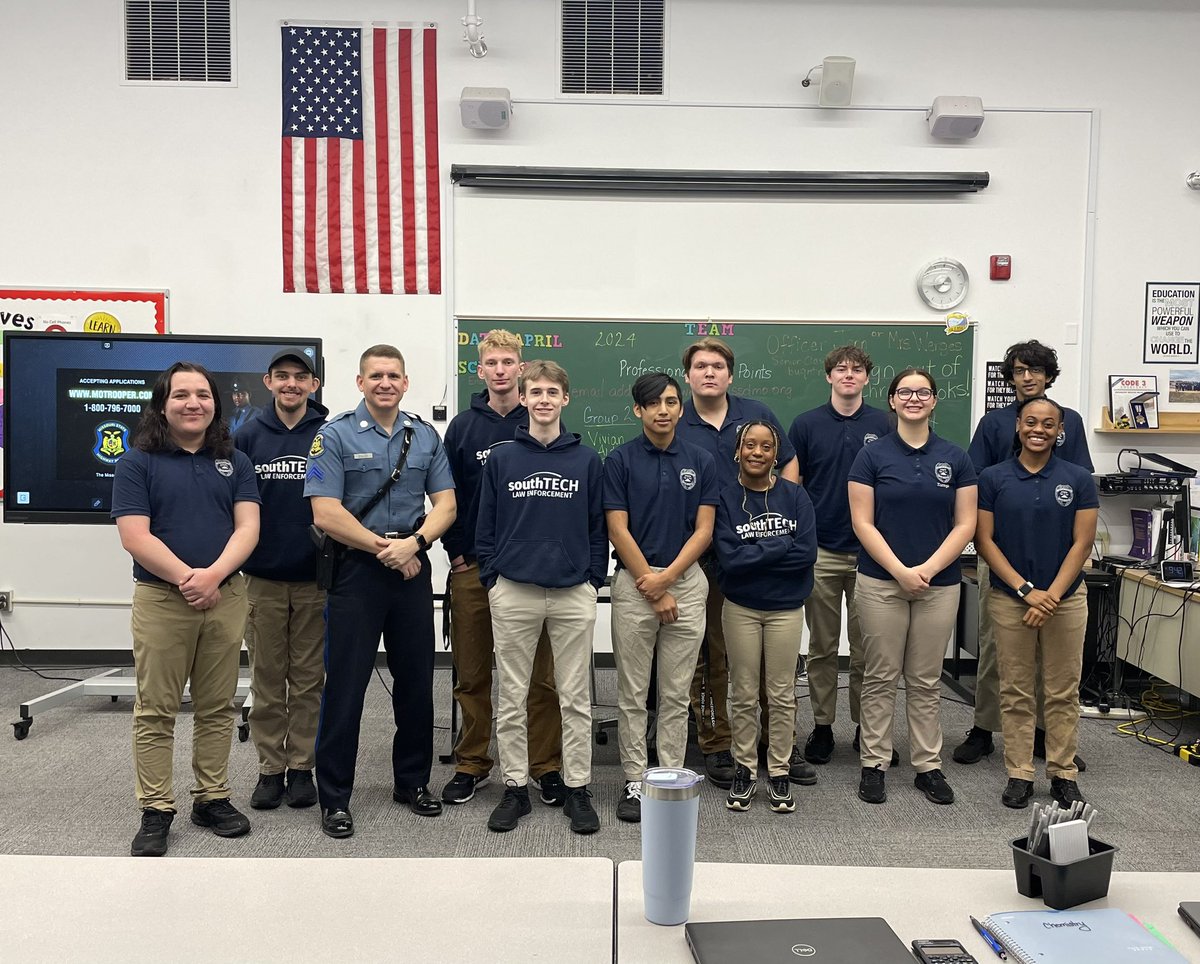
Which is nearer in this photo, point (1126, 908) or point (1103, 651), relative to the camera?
point (1126, 908)

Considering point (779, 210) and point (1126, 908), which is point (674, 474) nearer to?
point (1126, 908)

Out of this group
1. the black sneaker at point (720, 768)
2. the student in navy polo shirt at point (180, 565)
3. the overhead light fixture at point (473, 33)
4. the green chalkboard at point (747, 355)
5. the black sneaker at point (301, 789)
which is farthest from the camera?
the green chalkboard at point (747, 355)

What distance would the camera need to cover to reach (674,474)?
3246 mm

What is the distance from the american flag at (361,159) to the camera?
201 inches

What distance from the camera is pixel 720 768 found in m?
3.58

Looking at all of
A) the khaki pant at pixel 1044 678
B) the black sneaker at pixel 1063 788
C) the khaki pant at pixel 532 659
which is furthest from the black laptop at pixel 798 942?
the black sneaker at pixel 1063 788

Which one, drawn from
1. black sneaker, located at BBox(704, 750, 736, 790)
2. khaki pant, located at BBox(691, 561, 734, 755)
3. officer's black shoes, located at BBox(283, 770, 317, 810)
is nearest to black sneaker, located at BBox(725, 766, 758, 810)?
black sneaker, located at BBox(704, 750, 736, 790)

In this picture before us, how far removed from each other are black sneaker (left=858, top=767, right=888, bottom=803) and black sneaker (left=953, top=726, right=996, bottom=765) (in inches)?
21.9

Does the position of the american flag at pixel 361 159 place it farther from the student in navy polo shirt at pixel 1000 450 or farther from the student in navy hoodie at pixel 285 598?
the student in navy polo shirt at pixel 1000 450

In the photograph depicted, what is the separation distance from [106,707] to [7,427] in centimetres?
146

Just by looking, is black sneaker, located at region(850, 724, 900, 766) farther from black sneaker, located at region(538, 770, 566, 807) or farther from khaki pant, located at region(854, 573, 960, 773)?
black sneaker, located at region(538, 770, 566, 807)

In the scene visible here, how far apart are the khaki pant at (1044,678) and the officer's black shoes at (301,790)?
103 inches

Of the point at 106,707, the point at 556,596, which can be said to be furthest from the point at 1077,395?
the point at 106,707

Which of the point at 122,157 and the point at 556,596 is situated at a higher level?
the point at 122,157
